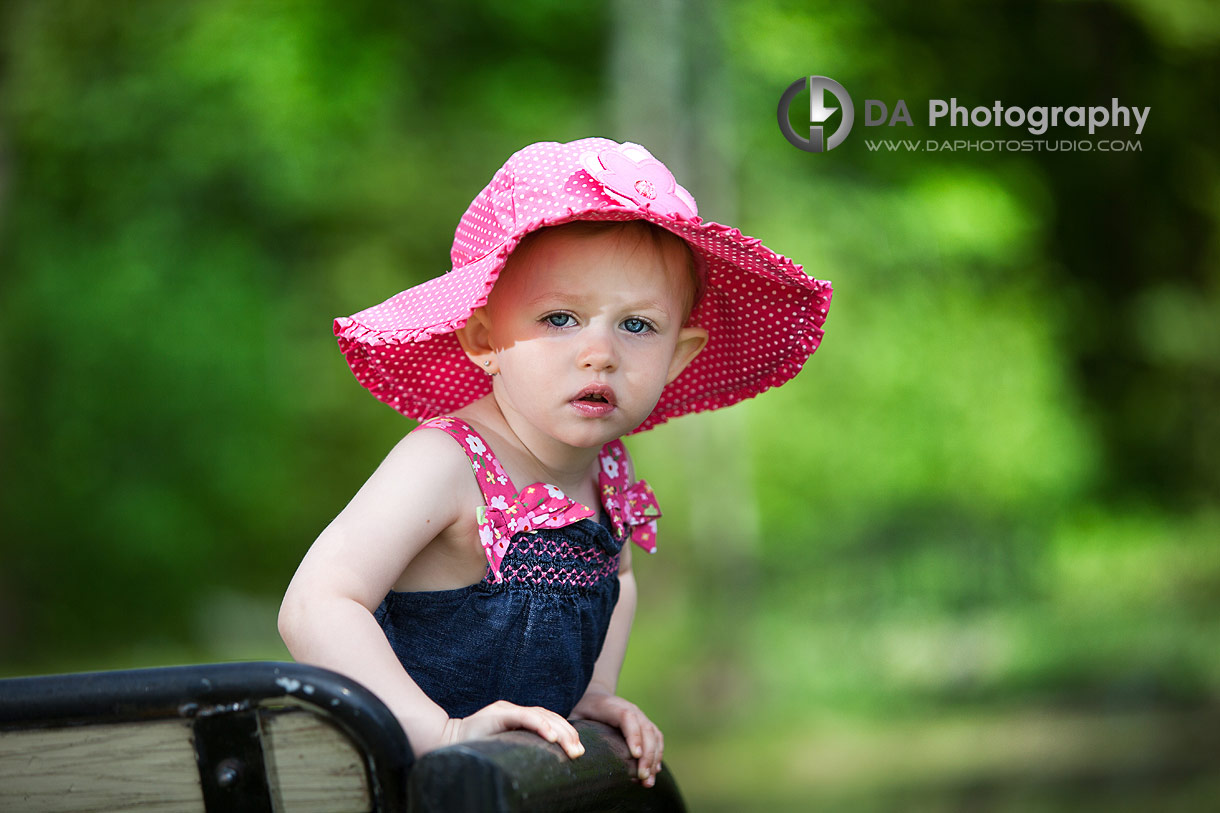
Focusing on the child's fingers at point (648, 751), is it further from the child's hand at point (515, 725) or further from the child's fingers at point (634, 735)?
the child's hand at point (515, 725)

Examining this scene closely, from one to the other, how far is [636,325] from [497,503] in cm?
29

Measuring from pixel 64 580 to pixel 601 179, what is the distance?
7800 millimetres

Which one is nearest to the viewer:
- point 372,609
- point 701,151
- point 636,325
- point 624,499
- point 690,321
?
point 372,609

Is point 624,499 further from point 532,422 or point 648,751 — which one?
point 648,751

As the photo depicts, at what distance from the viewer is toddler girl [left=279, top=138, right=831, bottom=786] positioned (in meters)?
1.51

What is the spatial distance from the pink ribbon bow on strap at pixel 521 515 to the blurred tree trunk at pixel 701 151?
17.3ft

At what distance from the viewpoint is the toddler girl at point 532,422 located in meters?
1.51

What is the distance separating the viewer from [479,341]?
1.68m

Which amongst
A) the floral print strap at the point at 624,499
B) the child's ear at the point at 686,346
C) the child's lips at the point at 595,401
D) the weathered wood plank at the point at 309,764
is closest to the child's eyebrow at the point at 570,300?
the child's lips at the point at 595,401

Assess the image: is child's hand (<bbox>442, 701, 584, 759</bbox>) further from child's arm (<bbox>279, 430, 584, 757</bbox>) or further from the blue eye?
the blue eye

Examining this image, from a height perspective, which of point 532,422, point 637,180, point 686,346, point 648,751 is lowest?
point 648,751

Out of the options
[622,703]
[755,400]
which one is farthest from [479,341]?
[755,400]

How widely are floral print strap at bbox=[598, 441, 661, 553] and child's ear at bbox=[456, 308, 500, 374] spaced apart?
0.26 meters

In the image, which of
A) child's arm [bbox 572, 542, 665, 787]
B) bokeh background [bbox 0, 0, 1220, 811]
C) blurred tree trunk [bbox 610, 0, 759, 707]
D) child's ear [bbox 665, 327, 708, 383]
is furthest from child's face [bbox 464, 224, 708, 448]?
blurred tree trunk [bbox 610, 0, 759, 707]
